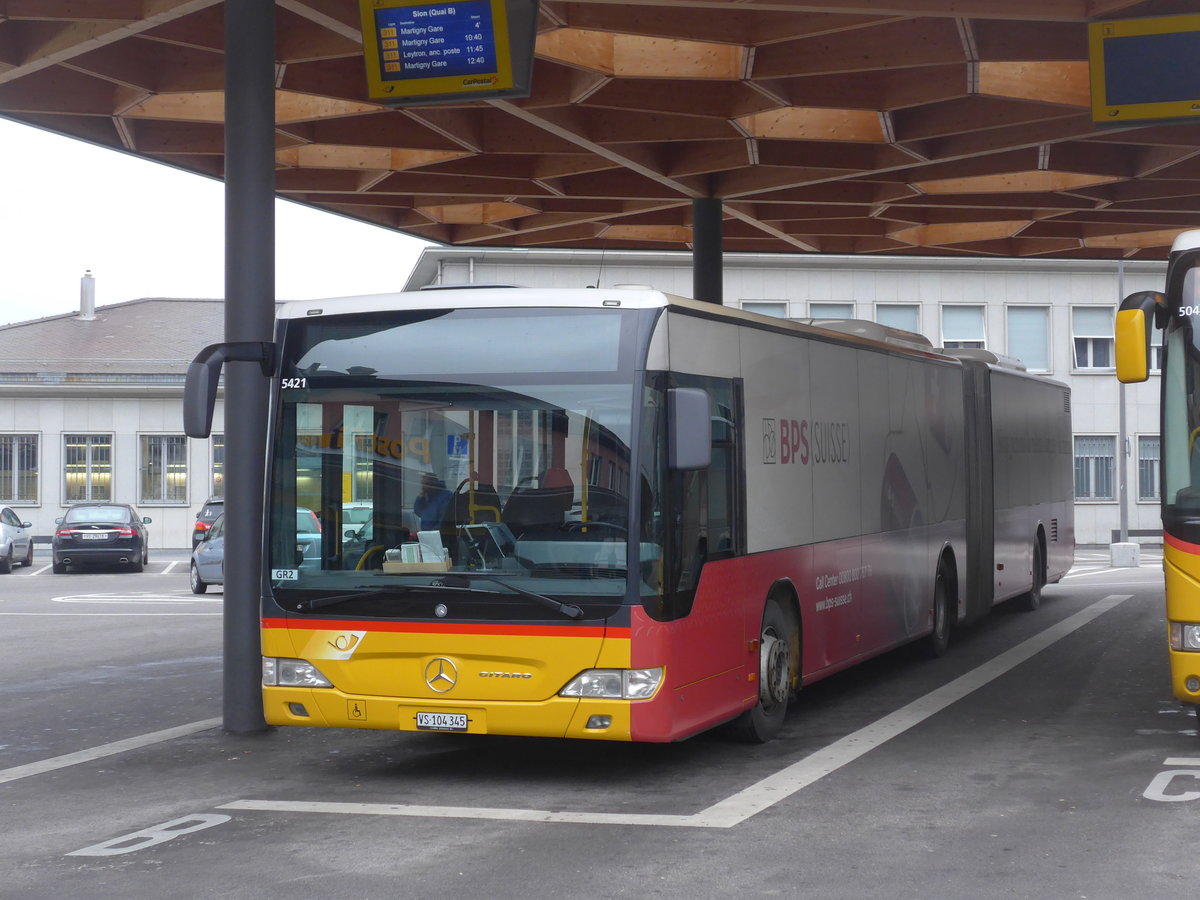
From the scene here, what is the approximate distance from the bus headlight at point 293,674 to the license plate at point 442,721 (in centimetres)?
62

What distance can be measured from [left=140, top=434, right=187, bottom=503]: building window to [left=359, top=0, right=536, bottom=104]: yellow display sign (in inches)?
1481

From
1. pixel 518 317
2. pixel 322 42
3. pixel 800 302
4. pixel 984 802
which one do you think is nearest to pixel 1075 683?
pixel 984 802

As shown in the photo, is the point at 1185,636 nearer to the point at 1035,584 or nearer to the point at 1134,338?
the point at 1134,338

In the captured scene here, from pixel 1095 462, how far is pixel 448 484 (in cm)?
4146

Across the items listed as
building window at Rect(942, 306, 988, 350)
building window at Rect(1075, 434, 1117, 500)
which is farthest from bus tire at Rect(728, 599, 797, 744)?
building window at Rect(1075, 434, 1117, 500)

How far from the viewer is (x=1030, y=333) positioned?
47.0 metres

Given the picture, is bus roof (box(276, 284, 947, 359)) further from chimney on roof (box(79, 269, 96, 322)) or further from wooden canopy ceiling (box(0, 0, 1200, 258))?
chimney on roof (box(79, 269, 96, 322))

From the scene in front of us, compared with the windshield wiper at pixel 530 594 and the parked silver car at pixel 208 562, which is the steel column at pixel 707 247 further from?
the parked silver car at pixel 208 562

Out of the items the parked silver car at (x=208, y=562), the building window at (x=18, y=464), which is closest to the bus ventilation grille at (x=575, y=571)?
the parked silver car at (x=208, y=562)

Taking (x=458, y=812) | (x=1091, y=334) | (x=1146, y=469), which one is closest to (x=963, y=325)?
(x=1091, y=334)

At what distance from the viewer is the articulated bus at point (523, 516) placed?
8523 millimetres

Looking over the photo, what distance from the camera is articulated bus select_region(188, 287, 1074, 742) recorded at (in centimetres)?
852

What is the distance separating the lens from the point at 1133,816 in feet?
25.8

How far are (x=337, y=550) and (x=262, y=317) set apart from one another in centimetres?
267
